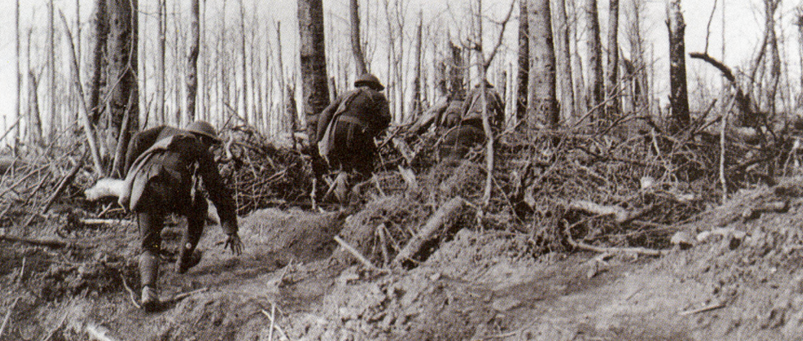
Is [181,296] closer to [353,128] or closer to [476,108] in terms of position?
[353,128]

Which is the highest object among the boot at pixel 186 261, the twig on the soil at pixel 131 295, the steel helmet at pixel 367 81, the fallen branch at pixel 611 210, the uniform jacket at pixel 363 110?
the steel helmet at pixel 367 81

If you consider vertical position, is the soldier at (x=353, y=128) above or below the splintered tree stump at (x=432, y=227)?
above

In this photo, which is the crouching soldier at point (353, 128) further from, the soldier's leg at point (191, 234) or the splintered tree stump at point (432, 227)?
the splintered tree stump at point (432, 227)

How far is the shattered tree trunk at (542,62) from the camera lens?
6379mm

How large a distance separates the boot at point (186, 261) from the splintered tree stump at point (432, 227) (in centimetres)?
183

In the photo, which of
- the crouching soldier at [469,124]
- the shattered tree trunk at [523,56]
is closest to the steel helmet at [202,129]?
the crouching soldier at [469,124]

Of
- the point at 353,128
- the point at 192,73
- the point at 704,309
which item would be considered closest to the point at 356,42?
the point at 192,73

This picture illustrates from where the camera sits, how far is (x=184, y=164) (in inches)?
185

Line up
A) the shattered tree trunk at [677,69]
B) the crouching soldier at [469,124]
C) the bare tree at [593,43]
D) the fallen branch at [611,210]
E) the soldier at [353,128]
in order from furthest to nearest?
the bare tree at [593,43] → the crouching soldier at [469,124] → the soldier at [353,128] → the shattered tree trunk at [677,69] → the fallen branch at [611,210]

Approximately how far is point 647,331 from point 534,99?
13.0 ft

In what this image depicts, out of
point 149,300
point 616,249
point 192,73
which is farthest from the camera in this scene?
point 192,73

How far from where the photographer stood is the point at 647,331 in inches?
112

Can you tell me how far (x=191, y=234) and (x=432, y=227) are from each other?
6.70 ft

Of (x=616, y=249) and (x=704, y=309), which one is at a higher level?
(x=616, y=249)
